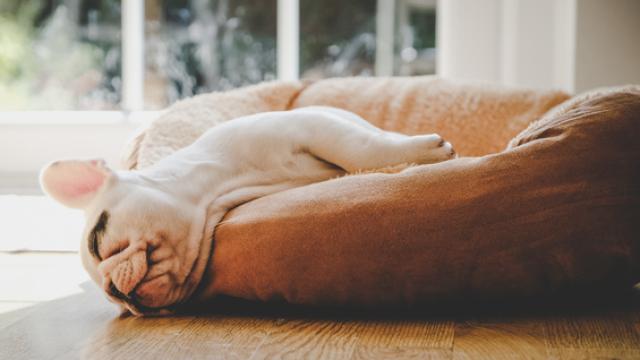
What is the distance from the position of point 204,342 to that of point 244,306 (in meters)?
0.27

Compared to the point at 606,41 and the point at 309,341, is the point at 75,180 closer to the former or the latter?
the point at 309,341

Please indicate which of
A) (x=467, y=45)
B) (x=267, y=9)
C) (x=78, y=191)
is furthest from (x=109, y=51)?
(x=78, y=191)

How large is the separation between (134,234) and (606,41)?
250cm

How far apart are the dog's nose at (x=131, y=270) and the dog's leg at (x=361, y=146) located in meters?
0.54

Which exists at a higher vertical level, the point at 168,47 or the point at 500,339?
the point at 168,47

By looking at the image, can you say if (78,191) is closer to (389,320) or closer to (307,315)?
(307,315)

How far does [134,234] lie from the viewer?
150cm

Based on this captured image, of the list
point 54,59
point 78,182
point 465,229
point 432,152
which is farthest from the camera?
point 54,59

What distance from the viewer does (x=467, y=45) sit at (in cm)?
378

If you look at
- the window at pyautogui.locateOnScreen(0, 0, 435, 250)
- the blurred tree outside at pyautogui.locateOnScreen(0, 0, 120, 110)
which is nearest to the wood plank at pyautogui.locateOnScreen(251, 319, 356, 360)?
the window at pyautogui.locateOnScreen(0, 0, 435, 250)

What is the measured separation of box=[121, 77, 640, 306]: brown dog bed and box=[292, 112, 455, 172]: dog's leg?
0.67 feet

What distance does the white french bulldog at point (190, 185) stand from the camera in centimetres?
151

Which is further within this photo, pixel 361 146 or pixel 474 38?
pixel 474 38

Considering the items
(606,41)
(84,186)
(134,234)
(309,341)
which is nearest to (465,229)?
(309,341)
